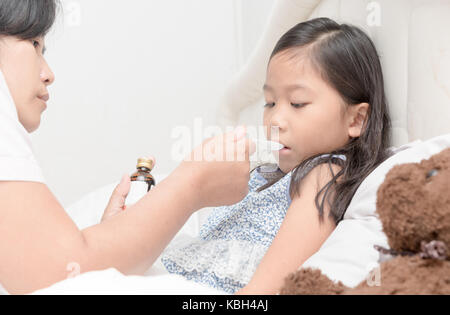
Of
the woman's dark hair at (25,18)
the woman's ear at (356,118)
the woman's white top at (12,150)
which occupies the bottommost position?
the woman's ear at (356,118)

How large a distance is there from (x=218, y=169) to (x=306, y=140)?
1.04 ft

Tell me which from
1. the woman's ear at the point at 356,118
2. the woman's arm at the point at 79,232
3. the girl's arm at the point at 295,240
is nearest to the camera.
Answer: the woman's arm at the point at 79,232

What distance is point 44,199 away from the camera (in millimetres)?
611

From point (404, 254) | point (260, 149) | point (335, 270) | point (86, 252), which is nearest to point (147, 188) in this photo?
point (260, 149)

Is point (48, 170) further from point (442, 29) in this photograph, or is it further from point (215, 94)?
point (442, 29)

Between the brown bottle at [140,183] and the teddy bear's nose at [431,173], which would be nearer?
the teddy bear's nose at [431,173]

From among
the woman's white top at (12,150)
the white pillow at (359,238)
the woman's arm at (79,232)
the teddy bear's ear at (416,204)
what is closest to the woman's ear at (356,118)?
the white pillow at (359,238)

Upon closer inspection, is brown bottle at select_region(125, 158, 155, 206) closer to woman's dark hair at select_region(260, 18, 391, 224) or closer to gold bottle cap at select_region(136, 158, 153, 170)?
gold bottle cap at select_region(136, 158, 153, 170)

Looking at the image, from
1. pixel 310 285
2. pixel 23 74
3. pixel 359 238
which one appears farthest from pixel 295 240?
pixel 23 74

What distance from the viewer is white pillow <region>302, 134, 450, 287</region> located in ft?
1.90

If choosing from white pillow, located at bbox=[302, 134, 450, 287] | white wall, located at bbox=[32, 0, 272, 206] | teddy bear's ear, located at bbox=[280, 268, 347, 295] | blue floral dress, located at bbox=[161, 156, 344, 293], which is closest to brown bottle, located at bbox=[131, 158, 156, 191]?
blue floral dress, located at bbox=[161, 156, 344, 293]

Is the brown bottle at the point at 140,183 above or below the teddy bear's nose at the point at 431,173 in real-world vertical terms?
below

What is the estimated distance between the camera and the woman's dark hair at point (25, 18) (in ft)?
2.38

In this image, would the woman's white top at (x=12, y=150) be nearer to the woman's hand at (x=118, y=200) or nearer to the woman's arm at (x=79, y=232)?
the woman's arm at (x=79, y=232)
